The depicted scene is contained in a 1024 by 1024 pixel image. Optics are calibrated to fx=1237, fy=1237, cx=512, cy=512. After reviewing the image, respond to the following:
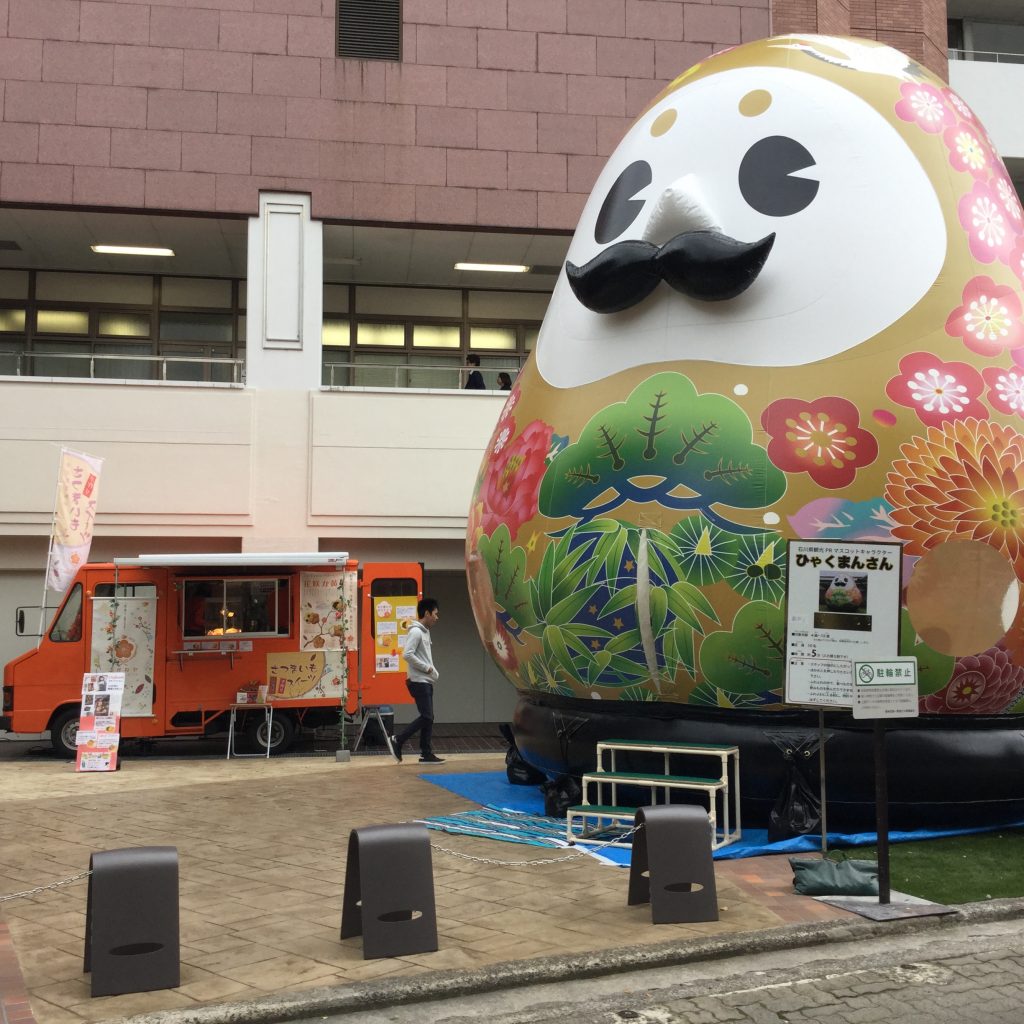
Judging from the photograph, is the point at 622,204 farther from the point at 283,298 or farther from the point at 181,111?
the point at 181,111

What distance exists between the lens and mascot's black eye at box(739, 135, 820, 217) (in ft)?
30.4

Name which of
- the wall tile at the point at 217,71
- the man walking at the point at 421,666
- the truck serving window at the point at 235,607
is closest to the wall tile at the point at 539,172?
the wall tile at the point at 217,71

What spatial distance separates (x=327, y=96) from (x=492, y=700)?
1023 centimetres

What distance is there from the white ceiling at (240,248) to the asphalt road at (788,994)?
15707 mm

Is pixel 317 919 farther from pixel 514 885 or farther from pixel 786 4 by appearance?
pixel 786 4

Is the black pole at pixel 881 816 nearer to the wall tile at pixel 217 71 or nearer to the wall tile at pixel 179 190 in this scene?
the wall tile at pixel 179 190

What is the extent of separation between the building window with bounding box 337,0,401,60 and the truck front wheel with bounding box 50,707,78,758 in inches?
437

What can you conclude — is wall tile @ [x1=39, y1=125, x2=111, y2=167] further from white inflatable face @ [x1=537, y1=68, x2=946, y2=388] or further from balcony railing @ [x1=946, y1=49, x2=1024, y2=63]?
balcony railing @ [x1=946, y1=49, x2=1024, y2=63]

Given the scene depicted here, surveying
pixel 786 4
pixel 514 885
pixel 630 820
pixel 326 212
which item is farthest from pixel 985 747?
pixel 786 4

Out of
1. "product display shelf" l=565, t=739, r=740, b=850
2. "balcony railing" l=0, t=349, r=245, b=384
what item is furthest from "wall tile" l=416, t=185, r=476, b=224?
"product display shelf" l=565, t=739, r=740, b=850

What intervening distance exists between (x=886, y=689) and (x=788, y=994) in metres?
A: 2.18

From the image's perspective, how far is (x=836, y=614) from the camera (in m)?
7.69

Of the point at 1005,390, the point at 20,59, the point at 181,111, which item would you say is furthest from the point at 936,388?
the point at 20,59

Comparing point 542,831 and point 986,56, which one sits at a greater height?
point 986,56
